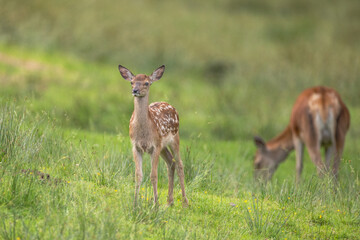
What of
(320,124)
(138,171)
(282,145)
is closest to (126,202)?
(138,171)

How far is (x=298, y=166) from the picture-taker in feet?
40.9

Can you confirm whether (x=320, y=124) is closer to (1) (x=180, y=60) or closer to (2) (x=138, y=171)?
(2) (x=138, y=171)

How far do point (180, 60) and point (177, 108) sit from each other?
28.2ft

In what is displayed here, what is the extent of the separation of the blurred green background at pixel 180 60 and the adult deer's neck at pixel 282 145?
1055mm

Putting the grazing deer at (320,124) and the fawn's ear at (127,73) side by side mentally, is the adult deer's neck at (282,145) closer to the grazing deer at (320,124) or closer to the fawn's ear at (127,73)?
the grazing deer at (320,124)

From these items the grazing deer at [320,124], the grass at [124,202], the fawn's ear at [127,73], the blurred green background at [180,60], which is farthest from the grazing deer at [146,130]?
the grazing deer at [320,124]

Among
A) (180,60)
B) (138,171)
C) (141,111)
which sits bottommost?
(138,171)

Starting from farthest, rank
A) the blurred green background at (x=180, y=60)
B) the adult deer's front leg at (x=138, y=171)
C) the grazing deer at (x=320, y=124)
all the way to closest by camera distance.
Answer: the blurred green background at (x=180, y=60) → the grazing deer at (x=320, y=124) → the adult deer's front leg at (x=138, y=171)

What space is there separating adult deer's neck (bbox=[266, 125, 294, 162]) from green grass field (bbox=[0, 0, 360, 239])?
419 millimetres

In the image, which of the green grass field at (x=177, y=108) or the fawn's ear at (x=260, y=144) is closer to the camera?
the green grass field at (x=177, y=108)

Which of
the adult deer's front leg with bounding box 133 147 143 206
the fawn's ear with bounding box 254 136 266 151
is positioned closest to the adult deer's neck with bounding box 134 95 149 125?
the adult deer's front leg with bounding box 133 147 143 206

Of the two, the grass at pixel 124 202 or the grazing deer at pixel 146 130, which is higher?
the grazing deer at pixel 146 130

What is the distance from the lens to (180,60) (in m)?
22.1

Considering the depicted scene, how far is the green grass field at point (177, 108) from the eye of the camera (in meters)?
6.72
